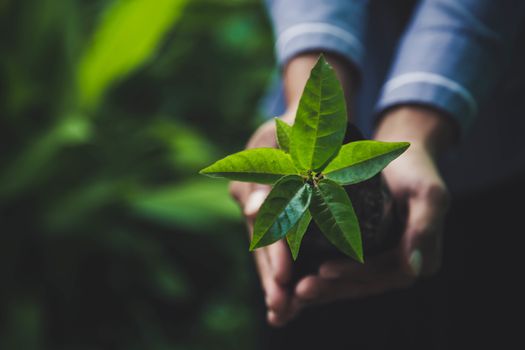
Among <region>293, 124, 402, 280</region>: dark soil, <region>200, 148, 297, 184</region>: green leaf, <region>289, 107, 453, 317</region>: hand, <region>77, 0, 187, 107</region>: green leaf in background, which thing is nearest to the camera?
<region>200, 148, 297, 184</region>: green leaf

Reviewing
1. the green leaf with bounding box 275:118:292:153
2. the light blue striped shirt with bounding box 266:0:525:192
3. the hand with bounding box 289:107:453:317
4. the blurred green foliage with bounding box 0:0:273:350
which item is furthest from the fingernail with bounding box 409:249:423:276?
the blurred green foliage with bounding box 0:0:273:350

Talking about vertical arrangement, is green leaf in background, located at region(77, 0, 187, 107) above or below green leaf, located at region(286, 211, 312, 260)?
above

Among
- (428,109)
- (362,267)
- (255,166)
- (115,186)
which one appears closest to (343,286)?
(362,267)

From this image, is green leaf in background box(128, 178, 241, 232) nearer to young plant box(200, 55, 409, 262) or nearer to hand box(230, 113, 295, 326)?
hand box(230, 113, 295, 326)

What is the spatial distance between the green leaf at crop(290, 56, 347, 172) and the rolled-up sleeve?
28 cm

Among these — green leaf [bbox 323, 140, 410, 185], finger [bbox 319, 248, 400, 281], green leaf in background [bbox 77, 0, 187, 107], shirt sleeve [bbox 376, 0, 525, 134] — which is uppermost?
green leaf in background [bbox 77, 0, 187, 107]

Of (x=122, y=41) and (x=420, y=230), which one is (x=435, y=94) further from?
(x=122, y=41)

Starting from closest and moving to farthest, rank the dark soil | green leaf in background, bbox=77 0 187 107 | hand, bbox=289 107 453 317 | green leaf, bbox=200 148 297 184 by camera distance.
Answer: green leaf, bbox=200 148 297 184 < the dark soil < hand, bbox=289 107 453 317 < green leaf in background, bbox=77 0 187 107

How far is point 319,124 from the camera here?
27cm

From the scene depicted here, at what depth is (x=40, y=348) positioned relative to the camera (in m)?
1.24

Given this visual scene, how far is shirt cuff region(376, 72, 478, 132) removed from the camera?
51 cm

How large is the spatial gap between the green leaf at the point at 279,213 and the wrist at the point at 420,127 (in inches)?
9.8

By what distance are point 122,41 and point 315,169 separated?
107 cm

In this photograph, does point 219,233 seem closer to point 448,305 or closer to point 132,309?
point 132,309
